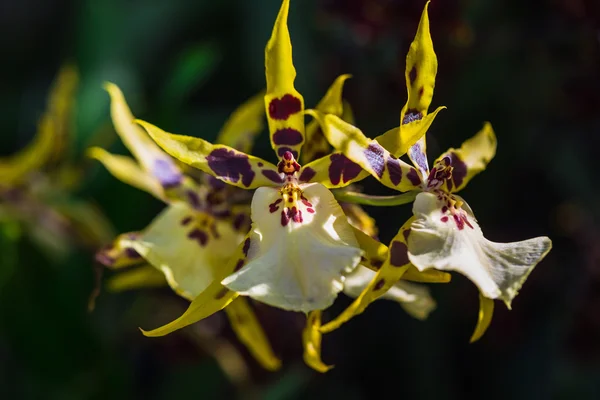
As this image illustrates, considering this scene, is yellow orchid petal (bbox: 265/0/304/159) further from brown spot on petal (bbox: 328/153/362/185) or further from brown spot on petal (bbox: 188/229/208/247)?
brown spot on petal (bbox: 188/229/208/247)

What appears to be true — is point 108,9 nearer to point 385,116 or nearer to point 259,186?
point 385,116

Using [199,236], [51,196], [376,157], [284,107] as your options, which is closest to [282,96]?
[284,107]

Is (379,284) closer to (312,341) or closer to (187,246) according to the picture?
(312,341)

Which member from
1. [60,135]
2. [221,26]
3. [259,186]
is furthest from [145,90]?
[259,186]

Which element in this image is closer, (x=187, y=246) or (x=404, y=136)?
(x=404, y=136)

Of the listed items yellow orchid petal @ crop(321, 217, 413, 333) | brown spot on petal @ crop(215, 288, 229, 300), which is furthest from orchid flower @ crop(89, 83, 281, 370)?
yellow orchid petal @ crop(321, 217, 413, 333)

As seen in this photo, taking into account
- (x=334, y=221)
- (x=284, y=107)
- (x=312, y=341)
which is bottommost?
(x=312, y=341)

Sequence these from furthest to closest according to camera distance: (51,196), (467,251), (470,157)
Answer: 1. (51,196)
2. (470,157)
3. (467,251)
